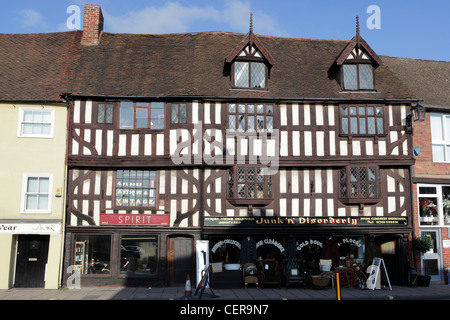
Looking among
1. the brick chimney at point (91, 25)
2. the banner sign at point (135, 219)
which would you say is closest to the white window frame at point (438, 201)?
the banner sign at point (135, 219)

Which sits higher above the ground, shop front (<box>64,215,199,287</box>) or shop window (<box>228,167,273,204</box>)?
shop window (<box>228,167,273,204</box>)

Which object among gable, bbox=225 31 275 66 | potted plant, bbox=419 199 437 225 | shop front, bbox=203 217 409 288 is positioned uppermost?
gable, bbox=225 31 275 66

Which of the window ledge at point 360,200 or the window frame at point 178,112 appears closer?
A: the window ledge at point 360,200

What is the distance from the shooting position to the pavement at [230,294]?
1326cm

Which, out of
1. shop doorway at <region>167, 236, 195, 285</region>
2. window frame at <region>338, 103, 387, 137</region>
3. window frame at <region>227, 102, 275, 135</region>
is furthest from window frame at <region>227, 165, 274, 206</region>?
window frame at <region>338, 103, 387, 137</region>

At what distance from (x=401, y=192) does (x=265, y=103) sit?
20.2ft

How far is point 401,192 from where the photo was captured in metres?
16.4

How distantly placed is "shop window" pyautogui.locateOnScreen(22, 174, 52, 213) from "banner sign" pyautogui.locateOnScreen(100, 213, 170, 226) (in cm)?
208

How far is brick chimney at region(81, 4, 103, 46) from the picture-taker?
61.6 ft

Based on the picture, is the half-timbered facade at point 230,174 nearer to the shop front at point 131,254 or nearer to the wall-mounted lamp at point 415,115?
the shop front at point 131,254

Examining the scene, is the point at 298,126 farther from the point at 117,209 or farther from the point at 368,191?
the point at 117,209

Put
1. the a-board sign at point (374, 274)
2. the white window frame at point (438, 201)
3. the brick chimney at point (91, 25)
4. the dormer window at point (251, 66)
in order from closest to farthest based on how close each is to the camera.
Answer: the a-board sign at point (374, 274) → the dormer window at point (251, 66) → the white window frame at point (438, 201) → the brick chimney at point (91, 25)

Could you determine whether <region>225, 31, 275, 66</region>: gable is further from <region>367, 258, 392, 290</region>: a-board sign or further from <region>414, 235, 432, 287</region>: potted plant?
<region>414, 235, 432, 287</region>: potted plant

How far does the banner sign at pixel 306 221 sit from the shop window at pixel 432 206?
119cm
